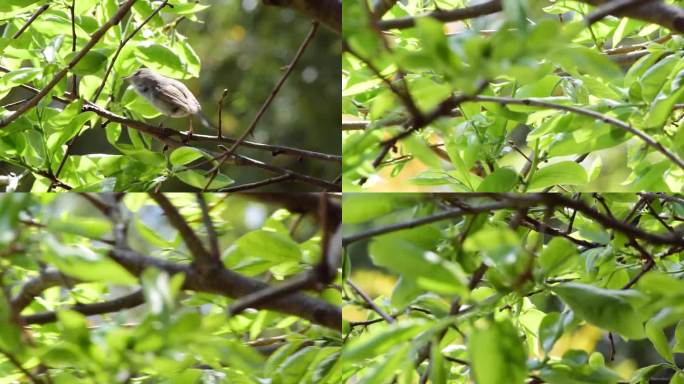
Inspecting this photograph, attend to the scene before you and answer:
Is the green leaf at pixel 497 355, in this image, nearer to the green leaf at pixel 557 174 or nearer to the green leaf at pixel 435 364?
the green leaf at pixel 435 364

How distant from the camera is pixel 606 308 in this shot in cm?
51

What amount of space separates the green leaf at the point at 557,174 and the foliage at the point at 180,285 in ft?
0.74

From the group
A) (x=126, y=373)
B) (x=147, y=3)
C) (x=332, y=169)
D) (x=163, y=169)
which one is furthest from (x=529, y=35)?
(x=332, y=169)

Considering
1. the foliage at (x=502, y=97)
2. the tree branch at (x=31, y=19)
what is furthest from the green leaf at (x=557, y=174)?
the tree branch at (x=31, y=19)

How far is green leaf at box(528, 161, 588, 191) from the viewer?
76 centimetres

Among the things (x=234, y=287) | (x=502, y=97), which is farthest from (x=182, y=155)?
(x=502, y=97)

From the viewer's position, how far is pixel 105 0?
0.96 m

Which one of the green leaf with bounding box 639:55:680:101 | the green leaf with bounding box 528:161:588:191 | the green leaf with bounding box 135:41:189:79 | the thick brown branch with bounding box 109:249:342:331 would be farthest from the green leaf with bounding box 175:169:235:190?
the green leaf with bounding box 639:55:680:101

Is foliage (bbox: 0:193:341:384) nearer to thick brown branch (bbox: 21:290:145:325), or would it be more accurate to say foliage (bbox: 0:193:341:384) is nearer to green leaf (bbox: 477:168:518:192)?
thick brown branch (bbox: 21:290:145:325)

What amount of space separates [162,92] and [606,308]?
70 centimetres

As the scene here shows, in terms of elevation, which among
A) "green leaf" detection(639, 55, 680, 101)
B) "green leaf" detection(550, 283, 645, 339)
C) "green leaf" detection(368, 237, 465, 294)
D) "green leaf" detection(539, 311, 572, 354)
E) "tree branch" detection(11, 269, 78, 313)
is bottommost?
"green leaf" detection(539, 311, 572, 354)

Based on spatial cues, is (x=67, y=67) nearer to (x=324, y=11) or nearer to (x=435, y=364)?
(x=324, y=11)

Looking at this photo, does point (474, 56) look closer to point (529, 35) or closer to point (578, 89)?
point (529, 35)

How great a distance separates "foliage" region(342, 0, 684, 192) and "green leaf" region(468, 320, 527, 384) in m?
0.11
